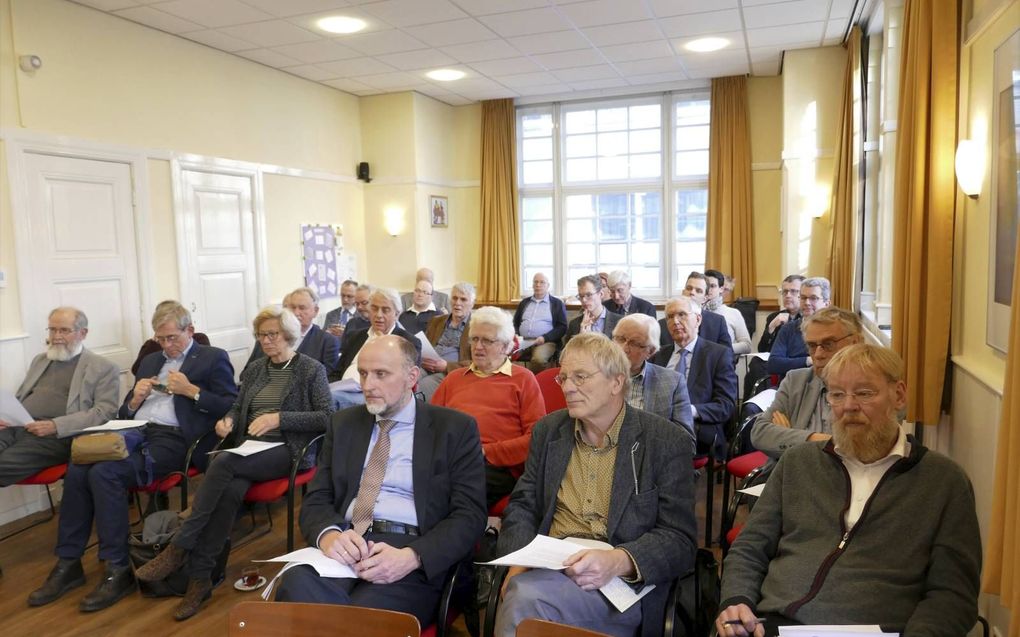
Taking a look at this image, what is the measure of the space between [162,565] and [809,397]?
3031 mm

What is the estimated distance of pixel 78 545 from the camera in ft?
→ 11.7

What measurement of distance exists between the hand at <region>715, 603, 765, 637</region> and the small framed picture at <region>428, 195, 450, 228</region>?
7.09m

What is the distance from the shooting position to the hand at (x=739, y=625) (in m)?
1.81

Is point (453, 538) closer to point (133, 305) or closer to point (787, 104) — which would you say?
point (133, 305)

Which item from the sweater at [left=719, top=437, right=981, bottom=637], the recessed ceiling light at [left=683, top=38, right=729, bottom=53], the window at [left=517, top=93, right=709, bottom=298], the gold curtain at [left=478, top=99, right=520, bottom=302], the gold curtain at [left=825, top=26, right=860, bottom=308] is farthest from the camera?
the gold curtain at [left=478, top=99, right=520, bottom=302]

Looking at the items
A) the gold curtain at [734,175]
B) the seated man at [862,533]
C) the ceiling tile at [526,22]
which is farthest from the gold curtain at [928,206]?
the gold curtain at [734,175]

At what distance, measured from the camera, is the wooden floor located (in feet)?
10.3

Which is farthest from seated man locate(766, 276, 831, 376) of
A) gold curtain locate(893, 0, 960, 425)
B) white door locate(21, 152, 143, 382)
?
white door locate(21, 152, 143, 382)

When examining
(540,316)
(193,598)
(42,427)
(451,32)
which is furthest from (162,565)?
(451,32)

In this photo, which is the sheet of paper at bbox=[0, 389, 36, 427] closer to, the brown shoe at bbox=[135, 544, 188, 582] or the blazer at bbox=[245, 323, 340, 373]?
the brown shoe at bbox=[135, 544, 188, 582]

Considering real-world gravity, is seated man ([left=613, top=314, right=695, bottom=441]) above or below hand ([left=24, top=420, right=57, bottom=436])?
above

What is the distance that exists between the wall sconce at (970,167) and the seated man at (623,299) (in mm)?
3453

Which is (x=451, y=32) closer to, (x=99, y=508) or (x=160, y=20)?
(x=160, y=20)

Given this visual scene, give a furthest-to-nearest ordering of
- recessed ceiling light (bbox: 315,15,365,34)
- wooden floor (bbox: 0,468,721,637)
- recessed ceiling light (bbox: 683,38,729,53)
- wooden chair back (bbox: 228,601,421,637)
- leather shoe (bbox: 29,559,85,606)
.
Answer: recessed ceiling light (bbox: 683,38,729,53) < recessed ceiling light (bbox: 315,15,365,34) < leather shoe (bbox: 29,559,85,606) < wooden floor (bbox: 0,468,721,637) < wooden chair back (bbox: 228,601,421,637)
